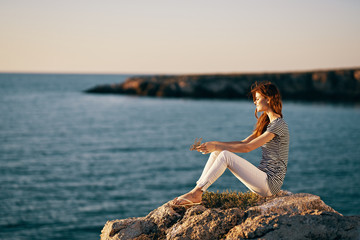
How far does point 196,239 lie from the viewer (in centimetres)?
532

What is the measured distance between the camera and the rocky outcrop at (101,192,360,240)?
4934 mm

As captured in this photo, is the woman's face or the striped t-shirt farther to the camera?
Result: the woman's face

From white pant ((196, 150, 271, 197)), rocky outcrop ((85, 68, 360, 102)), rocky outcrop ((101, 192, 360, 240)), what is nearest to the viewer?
rocky outcrop ((101, 192, 360, 240))

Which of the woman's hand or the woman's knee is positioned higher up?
the woman's hand

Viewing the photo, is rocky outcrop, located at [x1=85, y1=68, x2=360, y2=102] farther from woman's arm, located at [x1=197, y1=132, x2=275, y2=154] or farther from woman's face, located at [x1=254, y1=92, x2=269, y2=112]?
woman's arm, located at [x1=197, y1=132, x2=275, y2=154]

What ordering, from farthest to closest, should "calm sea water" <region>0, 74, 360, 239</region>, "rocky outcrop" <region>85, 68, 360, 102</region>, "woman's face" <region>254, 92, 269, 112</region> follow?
"rocky outcrop" <region>85, 68, 360, 102</region>, "calm sea water" <region>0, 74, 360, 239</region>, "woman's face" <region>254, 92, 269, 112</region>

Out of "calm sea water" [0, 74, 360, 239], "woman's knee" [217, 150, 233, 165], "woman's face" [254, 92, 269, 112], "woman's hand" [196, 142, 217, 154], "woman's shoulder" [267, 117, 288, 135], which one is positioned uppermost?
"woman's face" [254, 92, 269, 112]

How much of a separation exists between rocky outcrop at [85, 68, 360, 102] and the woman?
3007 inches


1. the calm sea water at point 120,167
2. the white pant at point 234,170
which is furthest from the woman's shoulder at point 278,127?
the calm sea water at point 120,167

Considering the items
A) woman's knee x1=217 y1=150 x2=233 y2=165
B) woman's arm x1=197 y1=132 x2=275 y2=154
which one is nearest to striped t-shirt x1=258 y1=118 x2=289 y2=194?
woman's arm x1=197 y1=132 x2=275 y2=154

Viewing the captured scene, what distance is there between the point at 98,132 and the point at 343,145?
89.5 feet

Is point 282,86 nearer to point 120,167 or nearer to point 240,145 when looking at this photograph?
point 120,167

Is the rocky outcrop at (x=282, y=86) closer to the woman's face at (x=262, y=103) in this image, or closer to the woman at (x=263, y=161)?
the woman's face at (x=262, y=103)

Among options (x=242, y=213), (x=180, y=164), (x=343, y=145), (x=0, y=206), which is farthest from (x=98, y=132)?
(x=242, y=213)
